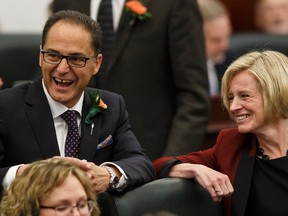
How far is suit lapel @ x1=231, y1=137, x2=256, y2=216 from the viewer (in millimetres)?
3768

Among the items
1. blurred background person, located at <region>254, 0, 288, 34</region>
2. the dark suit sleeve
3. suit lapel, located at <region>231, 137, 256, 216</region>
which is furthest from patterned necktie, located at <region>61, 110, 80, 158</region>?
blurred background person, located at <region>254, 0, 288, 34</region>

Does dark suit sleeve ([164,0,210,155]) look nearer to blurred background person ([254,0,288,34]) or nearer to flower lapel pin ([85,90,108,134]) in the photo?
flower lapel pin ([85,90,108,134])

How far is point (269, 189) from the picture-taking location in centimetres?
380

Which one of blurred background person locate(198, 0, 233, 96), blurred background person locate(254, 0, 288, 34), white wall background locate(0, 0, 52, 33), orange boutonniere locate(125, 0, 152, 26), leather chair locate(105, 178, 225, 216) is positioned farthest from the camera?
blurred background person locate(254, 0, 288, 34)

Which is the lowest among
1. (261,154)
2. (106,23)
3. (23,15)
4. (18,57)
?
(23,15)

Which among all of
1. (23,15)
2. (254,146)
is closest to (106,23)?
(254,146)

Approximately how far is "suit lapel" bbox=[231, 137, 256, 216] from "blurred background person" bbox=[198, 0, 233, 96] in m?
3.03

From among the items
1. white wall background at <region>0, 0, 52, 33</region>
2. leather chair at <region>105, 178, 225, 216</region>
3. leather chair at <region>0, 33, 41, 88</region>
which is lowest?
Answer: white wall background at <region>0, 0, 52, 33</region>

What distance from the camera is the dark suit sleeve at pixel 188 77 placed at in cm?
467

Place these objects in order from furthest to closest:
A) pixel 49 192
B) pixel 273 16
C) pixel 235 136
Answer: pixel 273 16 → pixel 235 136 → pixel 49 192

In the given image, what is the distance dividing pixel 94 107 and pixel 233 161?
0.58 metres

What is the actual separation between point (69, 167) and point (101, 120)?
1.80 ft

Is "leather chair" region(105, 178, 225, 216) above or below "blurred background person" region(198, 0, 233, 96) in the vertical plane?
above

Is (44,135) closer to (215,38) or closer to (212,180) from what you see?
(212,180)
